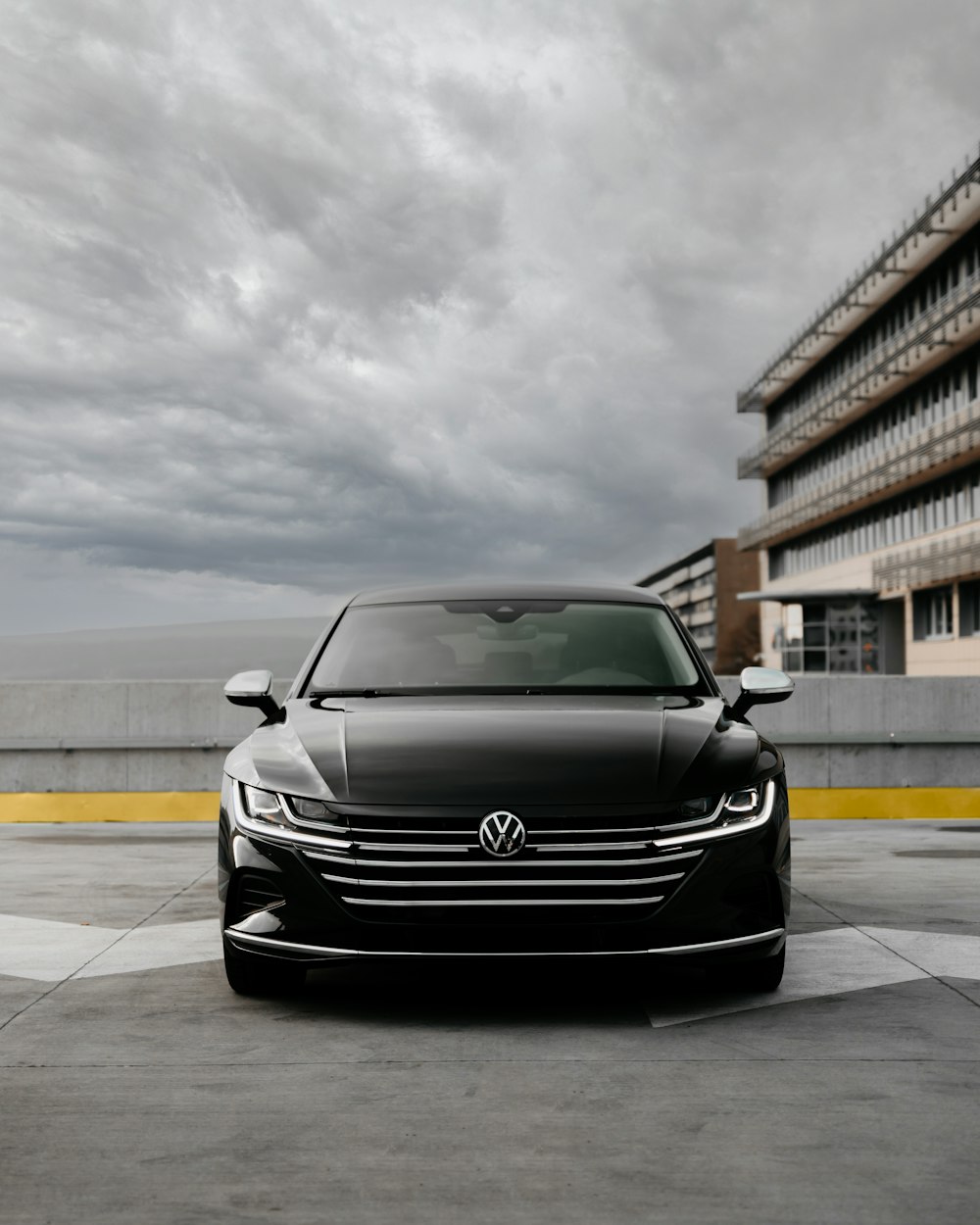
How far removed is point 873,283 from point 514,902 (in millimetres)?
57369

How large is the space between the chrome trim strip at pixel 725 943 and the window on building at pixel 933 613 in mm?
49965

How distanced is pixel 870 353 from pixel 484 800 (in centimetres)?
5887

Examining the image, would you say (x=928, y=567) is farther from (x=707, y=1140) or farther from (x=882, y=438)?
(x=707, y=1140)

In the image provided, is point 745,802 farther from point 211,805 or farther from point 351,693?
point 211,805

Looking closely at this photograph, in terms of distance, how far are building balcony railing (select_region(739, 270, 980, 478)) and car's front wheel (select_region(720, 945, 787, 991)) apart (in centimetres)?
4553

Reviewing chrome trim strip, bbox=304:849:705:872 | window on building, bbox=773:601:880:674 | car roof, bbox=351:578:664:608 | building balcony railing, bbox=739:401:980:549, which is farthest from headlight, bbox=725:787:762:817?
window on building, bbox=773:601:880:674

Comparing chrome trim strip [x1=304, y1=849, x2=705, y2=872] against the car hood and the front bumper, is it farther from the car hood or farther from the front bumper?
the car hood

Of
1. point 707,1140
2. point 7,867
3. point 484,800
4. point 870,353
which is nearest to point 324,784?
point 484,800

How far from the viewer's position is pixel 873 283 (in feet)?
192

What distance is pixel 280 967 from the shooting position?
5.21m

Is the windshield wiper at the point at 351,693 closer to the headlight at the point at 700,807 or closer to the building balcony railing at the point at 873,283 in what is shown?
the headlight at the point at 700,807

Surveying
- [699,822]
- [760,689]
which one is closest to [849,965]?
[760,689]

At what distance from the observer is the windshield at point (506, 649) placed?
20.2ft

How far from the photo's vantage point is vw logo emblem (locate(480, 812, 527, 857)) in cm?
473
